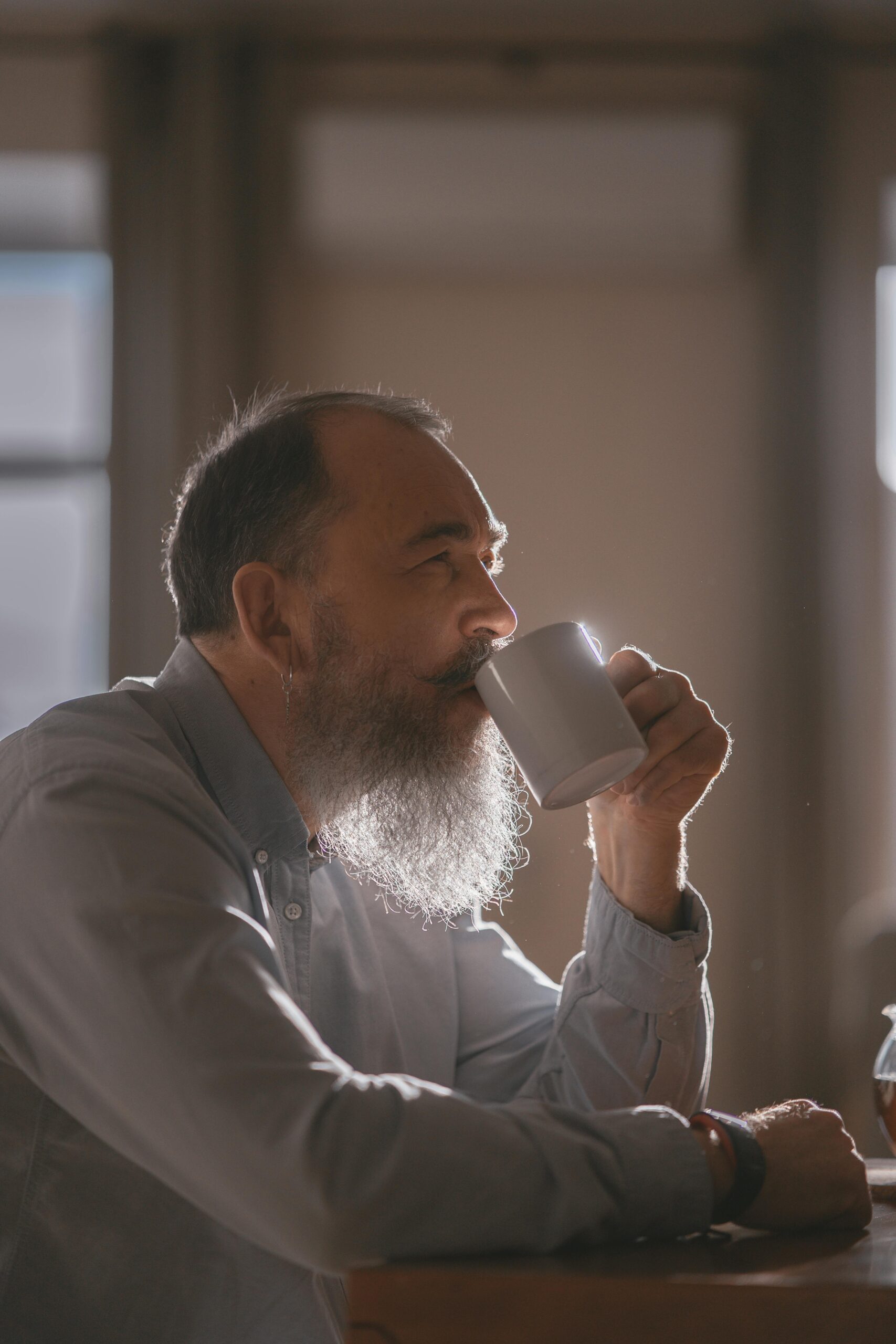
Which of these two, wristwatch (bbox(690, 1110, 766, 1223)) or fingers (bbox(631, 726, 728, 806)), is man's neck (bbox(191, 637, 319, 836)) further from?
wristwatch (bbox(690, 1110, 766, 1223))

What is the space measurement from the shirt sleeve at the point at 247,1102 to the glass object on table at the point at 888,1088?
0.31 metres

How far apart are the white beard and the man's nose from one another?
2 cm

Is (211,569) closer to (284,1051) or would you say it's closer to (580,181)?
(284,1051)

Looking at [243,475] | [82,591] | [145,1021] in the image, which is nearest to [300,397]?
[243,475]

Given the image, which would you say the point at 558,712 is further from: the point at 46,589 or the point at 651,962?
the point at 46,589

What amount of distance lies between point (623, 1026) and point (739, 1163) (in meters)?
0.38

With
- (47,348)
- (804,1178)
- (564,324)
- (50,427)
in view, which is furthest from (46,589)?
(804,1178)

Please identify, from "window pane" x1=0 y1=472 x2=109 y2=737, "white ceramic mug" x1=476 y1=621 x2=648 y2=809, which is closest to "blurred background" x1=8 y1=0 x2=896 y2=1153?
"window pane" x1=0 y1=472 x2=109 y2=737

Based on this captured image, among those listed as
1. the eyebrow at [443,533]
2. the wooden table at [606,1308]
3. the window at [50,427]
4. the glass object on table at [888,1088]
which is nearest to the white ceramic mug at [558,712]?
the eyebrow at [443,533]

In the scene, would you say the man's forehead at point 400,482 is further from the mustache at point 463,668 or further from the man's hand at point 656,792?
the man's hand at point 656,792

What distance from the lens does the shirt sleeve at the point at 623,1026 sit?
3.55ft

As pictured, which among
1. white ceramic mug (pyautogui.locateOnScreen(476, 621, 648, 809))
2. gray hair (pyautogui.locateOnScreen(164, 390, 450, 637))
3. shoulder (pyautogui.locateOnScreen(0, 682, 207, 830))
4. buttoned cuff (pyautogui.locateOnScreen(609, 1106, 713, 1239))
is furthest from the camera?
gray hair (pyautogui.locateOnScreen(164, 390, 450, 637))

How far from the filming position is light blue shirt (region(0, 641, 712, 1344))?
62 centimetres

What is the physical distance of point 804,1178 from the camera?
2.36 feet
